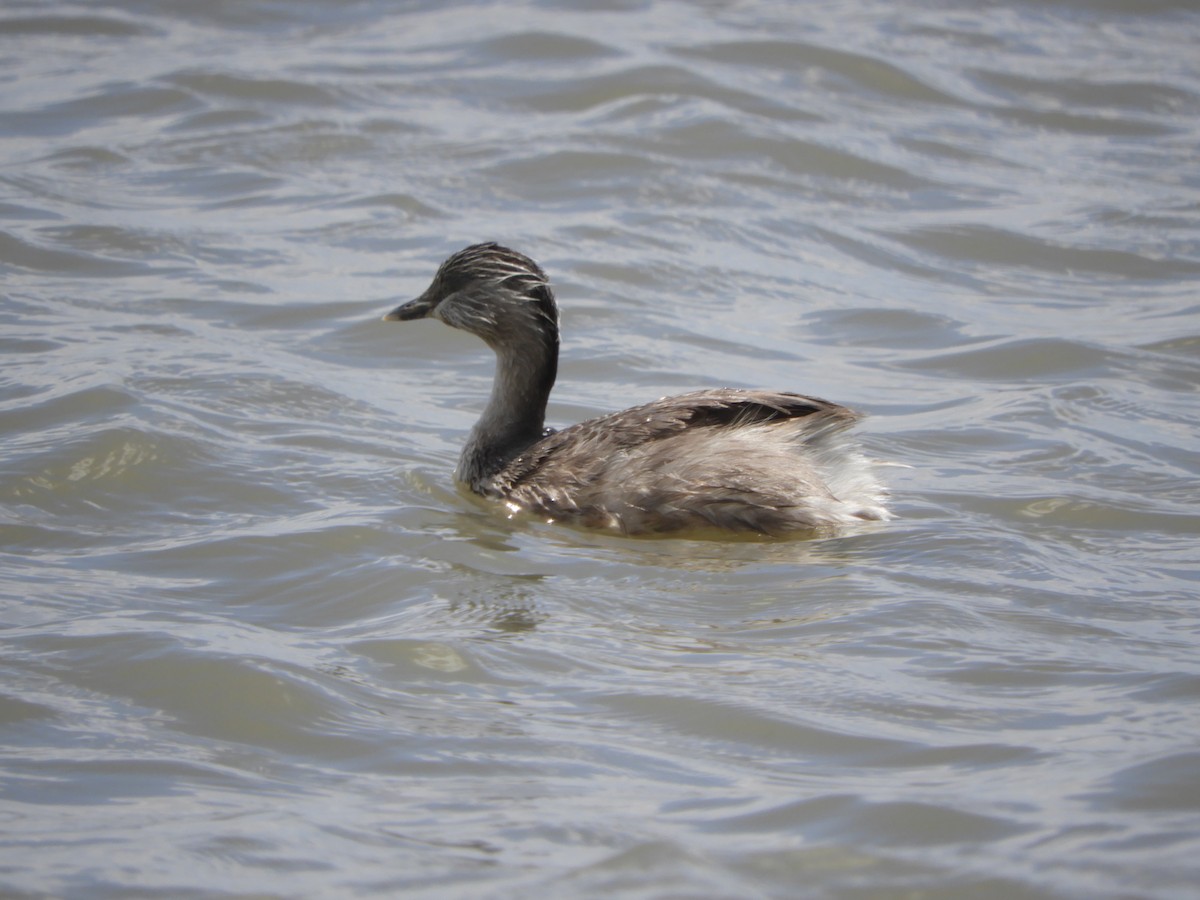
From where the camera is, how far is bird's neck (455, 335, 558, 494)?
756cm

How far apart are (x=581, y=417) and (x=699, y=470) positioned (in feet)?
6.18

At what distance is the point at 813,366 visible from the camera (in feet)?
30.2

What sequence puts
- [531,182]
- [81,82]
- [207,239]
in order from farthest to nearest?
[81,82] < [531,182] < [207,239]

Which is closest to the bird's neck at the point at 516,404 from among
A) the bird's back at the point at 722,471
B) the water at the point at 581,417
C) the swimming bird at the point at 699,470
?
the swimming bird at the point at 699,470

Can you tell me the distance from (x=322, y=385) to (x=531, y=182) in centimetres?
384

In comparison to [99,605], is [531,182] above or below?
above

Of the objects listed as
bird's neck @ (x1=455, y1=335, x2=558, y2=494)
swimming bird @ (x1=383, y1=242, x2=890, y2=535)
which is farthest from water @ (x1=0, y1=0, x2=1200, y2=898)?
bird's neck @ (x1=455, y1=335, x2=558, y2=494)

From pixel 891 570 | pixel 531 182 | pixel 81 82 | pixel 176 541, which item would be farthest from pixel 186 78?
pixel 891 570

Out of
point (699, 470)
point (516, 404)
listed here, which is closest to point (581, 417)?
point (516, 404)

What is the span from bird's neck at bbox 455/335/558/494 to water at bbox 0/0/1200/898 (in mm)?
316

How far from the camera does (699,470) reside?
22.2 feet

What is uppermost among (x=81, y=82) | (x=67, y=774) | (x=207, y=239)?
(x=81, y=82)

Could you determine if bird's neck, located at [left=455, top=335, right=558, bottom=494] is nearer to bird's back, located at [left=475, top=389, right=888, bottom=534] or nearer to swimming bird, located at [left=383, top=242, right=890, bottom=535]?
swimming bird, located at [left=383, top=242, right=890, bottom=535]

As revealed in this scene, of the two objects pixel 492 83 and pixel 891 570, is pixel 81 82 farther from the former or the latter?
pixel 891 570
